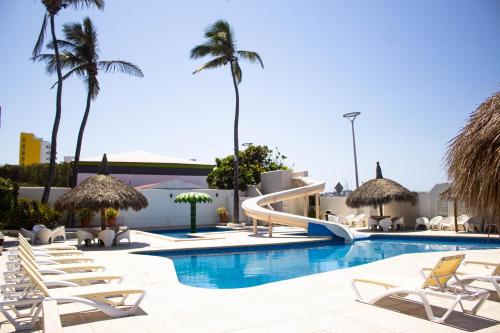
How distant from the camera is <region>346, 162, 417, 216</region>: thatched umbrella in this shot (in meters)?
18.7

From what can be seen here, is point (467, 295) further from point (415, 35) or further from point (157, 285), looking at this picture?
point (415, 35)

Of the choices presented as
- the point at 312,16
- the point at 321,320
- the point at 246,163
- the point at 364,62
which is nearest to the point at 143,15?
the point at 312,16

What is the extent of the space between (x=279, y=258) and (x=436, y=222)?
376 inches

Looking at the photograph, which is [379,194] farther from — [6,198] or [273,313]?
[273,313]

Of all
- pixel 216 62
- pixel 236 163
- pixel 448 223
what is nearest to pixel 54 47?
pixel 216 62

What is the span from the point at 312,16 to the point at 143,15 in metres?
5.56

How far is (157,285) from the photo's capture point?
651cm

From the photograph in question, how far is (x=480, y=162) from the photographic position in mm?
4285

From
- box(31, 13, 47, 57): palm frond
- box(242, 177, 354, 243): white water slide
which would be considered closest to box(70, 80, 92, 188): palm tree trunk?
box(31, 13, 47, 57): palm frond

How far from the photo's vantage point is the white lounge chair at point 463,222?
1641 cm

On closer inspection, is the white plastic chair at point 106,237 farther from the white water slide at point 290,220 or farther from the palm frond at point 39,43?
the palm frond at point 39,43

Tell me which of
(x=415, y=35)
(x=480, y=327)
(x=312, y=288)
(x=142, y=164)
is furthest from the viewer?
(x=142, y=164)

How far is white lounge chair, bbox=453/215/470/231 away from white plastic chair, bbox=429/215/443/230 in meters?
1.07

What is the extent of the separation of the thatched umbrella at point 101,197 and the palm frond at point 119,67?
8846mm
